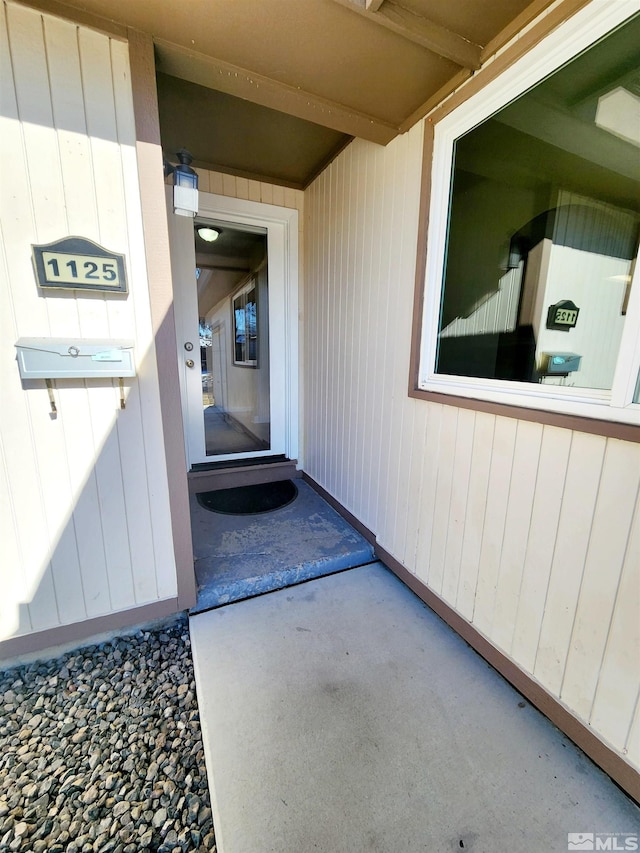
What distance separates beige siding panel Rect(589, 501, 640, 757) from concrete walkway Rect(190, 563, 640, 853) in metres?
0.20

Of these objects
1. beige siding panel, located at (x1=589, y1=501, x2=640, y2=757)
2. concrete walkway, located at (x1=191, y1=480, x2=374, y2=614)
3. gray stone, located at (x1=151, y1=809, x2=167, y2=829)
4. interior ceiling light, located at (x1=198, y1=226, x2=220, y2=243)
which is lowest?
gray stone, located at (x1=151, y1=809, x2=167, y2=829)

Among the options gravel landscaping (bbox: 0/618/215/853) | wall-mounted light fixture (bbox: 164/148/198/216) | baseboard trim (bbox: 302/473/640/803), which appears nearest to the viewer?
gravel landscaping (bbox: 0/618/215/853)

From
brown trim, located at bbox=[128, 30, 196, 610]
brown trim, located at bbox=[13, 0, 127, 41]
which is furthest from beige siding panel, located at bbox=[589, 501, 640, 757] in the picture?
brown trim, located at bbox=[13, 0, 127, 41]

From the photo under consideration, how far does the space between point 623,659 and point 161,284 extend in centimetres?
203

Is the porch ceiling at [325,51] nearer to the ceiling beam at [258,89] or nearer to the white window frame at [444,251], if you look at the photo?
the ceiling beam at [258,89]

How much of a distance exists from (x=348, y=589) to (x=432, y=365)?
1.29 m

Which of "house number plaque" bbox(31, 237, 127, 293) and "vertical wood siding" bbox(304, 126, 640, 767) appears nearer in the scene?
"vertical wood siding" bbox(304, 126, 640, 767)

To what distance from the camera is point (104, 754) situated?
1.08 m

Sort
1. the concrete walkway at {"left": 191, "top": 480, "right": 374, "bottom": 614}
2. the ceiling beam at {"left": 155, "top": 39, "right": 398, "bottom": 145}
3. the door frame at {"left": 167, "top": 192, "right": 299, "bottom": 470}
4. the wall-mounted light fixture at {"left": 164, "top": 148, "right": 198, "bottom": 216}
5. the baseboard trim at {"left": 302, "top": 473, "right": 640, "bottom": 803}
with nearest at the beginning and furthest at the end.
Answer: the baseboard trim at {"left": 302, "top": 473, "right": 640, "bottom": 803}
the ceiling beam at {"left": 155, "top": 39, "right": 398, "bottom": 145}
the wall-mounted light fixture at {"left": 164, "top": 148, "right": 198, "bottom": 216}
the concrete walkway at {"left": 191, "top": 480, "right": 374, "bottom": 614}
the door frame at {"left": 167, "top": 192, "right": 299, "bottom": 470}

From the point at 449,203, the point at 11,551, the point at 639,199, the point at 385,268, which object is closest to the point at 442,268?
the point at 449,203

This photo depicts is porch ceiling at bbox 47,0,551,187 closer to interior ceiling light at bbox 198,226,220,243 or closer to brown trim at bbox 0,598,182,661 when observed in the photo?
interior ceiling light at bbox 198,226,220,243

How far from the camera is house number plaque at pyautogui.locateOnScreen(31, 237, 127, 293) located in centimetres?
117

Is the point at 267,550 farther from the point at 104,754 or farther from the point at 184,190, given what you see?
the point at 184,190

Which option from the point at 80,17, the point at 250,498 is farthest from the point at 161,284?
the point at 250,498
